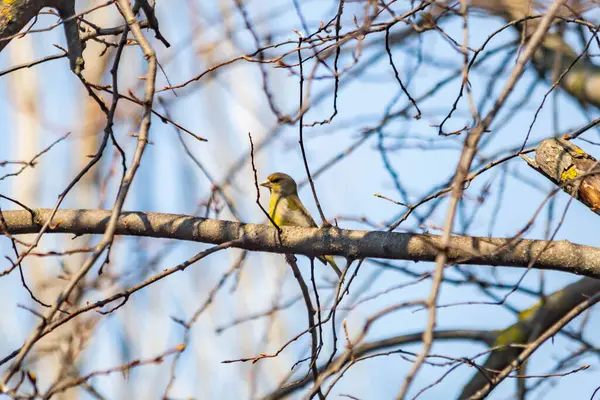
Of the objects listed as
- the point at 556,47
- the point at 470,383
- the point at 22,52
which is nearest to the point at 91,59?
the point at 22,52

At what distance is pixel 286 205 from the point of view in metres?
6.20

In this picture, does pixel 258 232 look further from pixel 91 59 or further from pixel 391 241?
pixel 91 59

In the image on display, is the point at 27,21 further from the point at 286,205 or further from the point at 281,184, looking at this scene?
the point at 281,184

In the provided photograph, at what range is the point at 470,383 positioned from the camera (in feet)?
16.3

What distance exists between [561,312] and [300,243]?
2178mm

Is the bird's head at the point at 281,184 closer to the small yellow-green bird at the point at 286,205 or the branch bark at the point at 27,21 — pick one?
the small yellow-green bird at the point at 286,205

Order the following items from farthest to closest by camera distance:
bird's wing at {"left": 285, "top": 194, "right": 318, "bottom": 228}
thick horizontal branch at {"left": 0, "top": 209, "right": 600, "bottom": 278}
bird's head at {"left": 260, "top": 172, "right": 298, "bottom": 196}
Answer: bird's head at {"left": 260, "top": 172, "right": 298, "bottom": 196}
bird's wing at {"left": 285, "top": 194, "right": 318, "bottom": 228}
thick horizontal branch at {"left": 0, "top": 209, "right": 600, "bottom": 278}

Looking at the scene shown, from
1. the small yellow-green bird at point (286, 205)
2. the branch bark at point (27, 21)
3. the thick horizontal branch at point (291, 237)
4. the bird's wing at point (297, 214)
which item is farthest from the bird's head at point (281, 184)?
the branch bark at point (27, 21)

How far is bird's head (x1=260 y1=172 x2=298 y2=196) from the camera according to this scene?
660cm

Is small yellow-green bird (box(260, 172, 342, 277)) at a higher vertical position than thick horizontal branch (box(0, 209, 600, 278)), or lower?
higher

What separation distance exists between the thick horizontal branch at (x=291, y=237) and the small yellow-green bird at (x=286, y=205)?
196cm

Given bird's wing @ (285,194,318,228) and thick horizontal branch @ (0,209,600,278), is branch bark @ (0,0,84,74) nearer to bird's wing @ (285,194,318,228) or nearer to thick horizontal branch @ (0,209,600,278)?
thick horizontal branch @ (0,209,600,278)

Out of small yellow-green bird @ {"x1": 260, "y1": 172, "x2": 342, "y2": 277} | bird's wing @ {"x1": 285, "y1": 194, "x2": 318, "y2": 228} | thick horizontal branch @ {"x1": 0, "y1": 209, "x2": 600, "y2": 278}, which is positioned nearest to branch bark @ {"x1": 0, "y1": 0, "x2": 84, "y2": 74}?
thick horizontal branch @ {"x1": 0, "y1": 209, "x2": 600, "y2": 278}

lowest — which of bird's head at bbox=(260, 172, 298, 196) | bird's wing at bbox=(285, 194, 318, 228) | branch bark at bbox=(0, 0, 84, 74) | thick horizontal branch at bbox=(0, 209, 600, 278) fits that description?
thick horizontal branch at bbox=(0, 209, 600, 278)
